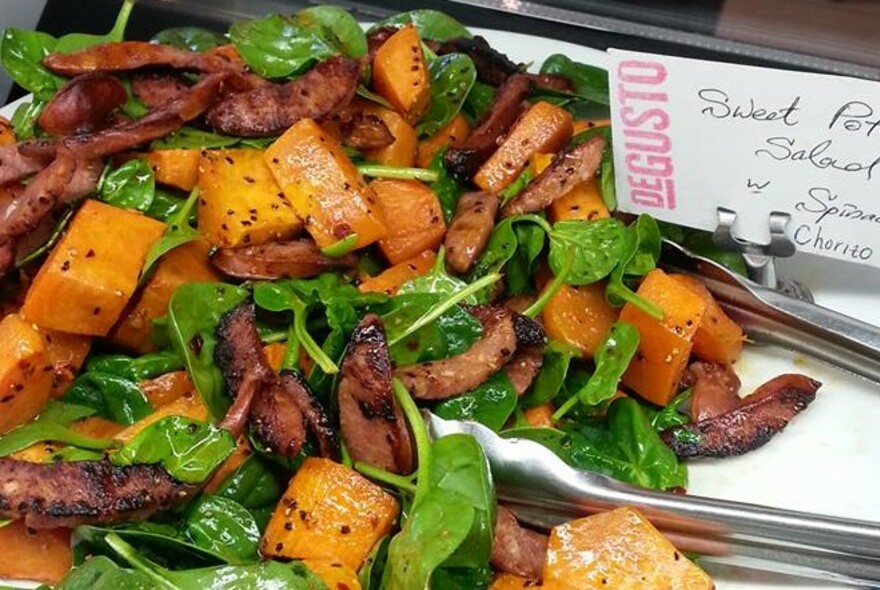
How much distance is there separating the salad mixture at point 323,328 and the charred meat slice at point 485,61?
0.08 metres

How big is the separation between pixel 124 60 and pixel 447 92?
551 mm

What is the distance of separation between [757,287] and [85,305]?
0.97 metres

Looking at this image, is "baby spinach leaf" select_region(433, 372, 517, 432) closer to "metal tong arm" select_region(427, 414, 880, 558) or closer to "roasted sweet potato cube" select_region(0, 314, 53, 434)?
"metal tong arm" select_region(427, 414, 880, 558)

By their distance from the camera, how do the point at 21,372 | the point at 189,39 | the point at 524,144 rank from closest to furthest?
the point at 21,372, the point at 524,144, the point at 189,39

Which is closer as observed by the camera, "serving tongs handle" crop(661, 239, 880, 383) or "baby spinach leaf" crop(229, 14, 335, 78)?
"serving tongs handle" crop(661, 239, 880, 383)

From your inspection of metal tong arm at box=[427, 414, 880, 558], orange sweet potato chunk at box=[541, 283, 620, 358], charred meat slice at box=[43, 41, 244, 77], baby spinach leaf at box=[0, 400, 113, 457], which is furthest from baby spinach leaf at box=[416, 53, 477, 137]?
baby spinach leaf at box=[0, 400, 113, 457]

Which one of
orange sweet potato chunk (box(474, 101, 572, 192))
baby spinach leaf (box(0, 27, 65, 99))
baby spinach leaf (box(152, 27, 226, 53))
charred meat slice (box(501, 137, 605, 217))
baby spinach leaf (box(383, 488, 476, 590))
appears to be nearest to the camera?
baby spinach leaf (box(383, 488, 476, 590))

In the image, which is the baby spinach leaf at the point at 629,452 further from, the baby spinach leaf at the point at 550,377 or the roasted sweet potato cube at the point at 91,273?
the roasted sweet potato cube at the point at 91,273

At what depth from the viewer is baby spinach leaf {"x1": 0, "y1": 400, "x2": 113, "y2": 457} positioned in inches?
53.7

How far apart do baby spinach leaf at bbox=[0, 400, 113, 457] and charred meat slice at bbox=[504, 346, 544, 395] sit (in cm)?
55

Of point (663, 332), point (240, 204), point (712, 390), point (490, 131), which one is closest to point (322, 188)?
point (240, 204)

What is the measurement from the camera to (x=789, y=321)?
1587 mm

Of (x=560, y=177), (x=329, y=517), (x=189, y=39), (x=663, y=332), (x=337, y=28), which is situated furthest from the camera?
(x=189, y=39)

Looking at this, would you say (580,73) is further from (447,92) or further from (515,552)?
(515,552)
